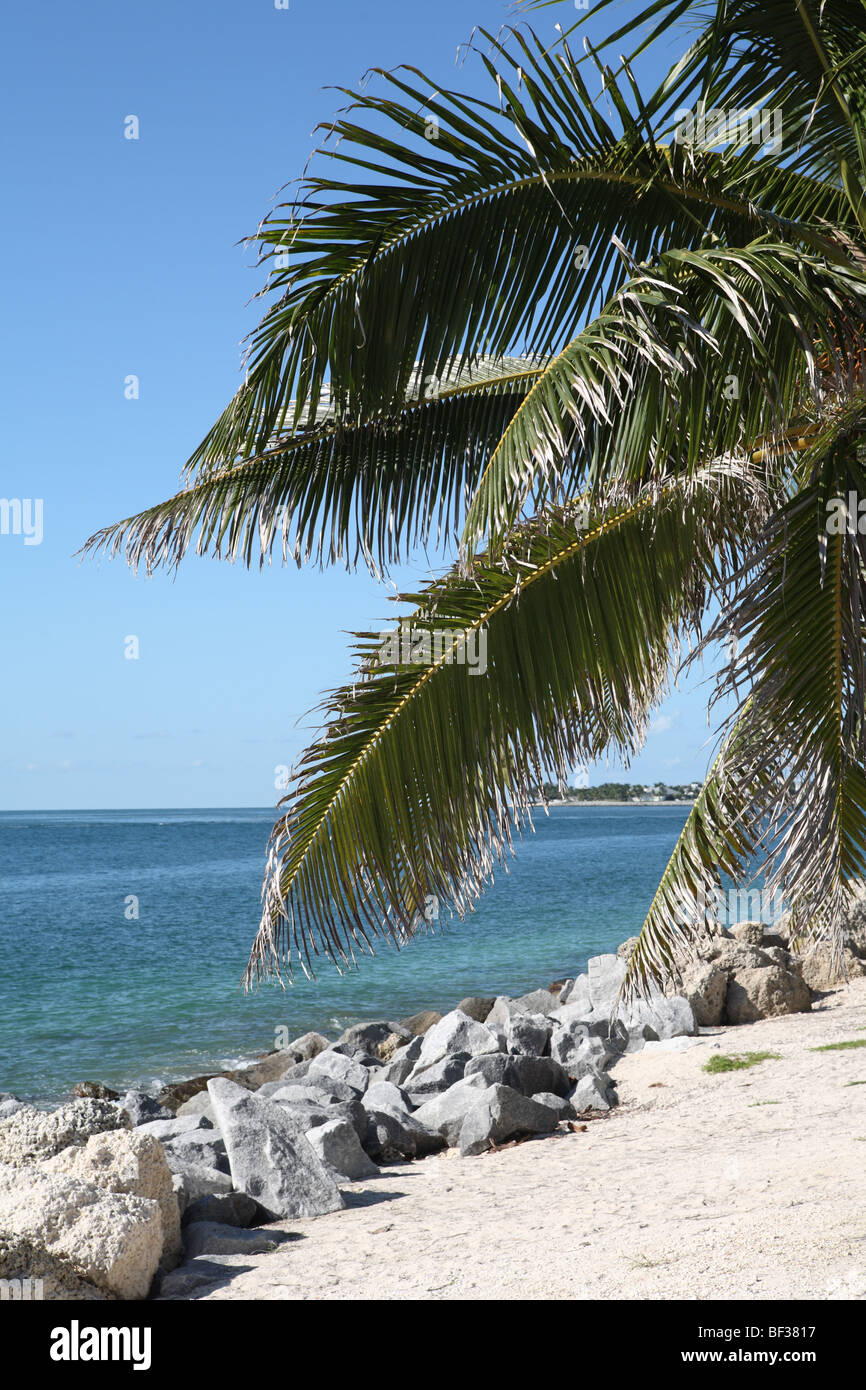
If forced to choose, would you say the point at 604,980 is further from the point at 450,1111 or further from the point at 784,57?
the point at 784,57

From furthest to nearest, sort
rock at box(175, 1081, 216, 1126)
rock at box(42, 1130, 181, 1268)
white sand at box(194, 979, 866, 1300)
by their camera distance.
→ rock at box(175, 1081, 216, 1126) → rock at box(42, 1130, 181, 1268) → white sand at box(194, 979, 866, 1300)

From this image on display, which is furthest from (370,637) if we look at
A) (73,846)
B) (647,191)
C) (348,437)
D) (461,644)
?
(73,846)

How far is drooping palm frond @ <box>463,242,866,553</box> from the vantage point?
373 cm

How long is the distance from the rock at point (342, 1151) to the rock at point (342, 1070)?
8.86ft

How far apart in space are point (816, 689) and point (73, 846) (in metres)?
85.6

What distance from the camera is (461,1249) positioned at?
4852mm

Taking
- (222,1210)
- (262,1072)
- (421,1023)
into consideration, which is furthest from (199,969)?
(222,1210)

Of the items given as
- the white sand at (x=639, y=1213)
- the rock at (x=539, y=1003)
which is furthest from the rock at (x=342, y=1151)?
the rock at (x=539, y=1003)

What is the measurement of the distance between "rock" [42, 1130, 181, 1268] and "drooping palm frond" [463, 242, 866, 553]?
347 centimetres

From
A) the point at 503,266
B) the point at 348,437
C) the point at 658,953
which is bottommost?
the point at 658,953

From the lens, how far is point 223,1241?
525 centimetres

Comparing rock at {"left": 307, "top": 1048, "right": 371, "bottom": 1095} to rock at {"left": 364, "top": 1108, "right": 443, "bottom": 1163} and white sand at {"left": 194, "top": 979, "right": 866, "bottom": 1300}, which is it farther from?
white sand at {"left": 194, "top": 979, "right": 866, "bottom": 1300}

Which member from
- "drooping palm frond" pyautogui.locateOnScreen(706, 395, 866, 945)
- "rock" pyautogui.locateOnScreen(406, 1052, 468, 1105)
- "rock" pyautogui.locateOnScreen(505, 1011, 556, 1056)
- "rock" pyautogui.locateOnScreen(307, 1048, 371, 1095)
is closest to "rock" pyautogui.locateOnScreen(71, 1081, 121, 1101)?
"rock" pyautogui.locateOnScreen(307, 1048, 371, 1095)

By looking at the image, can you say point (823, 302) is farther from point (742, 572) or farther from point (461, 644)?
point (461, 644)
